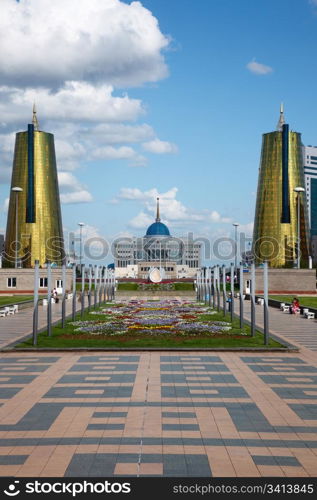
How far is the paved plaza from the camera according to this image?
9.80 meters

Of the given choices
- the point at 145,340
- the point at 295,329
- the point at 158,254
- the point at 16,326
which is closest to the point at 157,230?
the point at 158,254

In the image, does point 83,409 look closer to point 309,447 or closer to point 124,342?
point 309,447

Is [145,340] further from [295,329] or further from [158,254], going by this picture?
[158,254]

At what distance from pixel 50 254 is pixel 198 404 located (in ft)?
255

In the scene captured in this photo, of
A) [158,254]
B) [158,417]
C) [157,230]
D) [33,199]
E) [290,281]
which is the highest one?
[157,230]

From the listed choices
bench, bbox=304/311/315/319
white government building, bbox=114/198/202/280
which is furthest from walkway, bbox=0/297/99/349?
white government building, bbox=114/198/202/280

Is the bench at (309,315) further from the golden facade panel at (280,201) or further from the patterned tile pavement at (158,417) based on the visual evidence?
the golden facade panel at (280,201)

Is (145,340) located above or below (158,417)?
above

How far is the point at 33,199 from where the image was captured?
87312 mm

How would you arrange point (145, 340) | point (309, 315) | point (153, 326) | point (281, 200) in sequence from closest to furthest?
point (145, 340) → point (153, 326) → point (309, 315) → point (281, 200)

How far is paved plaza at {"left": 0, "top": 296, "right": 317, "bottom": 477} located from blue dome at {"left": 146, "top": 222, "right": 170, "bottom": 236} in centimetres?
13976

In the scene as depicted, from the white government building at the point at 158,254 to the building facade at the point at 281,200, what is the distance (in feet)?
180

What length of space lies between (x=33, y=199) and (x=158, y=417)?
77.1m

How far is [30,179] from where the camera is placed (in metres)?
86.8
